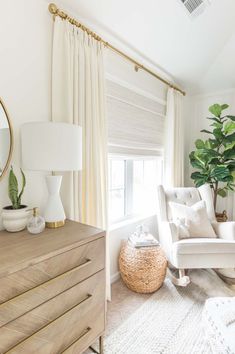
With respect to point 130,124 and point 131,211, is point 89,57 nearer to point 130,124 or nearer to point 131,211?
point 130,124

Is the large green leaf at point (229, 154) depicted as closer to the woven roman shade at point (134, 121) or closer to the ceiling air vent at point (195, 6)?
the woven roman shade at point (134, 121)

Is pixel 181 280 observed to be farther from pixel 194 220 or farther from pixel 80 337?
pixel 80 337

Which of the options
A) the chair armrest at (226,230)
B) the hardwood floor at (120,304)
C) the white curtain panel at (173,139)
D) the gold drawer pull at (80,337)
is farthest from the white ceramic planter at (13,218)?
the white curtain panel at (173,139)

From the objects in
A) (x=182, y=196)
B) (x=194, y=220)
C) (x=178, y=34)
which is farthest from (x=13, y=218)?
(x=178, y=34)

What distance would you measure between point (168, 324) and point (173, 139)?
2001 mm

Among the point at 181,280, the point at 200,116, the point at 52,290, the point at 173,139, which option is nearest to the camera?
the point at 52,290

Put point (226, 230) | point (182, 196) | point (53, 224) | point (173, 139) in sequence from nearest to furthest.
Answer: point (53, 224), point (226, 230), point (182, 196), point (173, 139)

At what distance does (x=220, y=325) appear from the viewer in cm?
105

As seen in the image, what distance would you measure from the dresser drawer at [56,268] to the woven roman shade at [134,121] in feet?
3.57

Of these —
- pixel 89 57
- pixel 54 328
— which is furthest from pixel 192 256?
pixel 89 57

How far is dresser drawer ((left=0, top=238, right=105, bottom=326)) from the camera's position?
0.83 m

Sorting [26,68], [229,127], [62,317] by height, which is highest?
[26,68]

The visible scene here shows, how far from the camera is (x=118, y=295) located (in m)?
1.88

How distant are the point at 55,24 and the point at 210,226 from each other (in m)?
2.17
